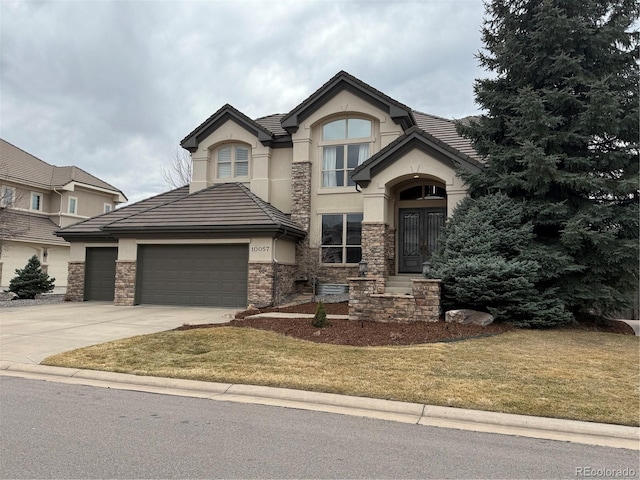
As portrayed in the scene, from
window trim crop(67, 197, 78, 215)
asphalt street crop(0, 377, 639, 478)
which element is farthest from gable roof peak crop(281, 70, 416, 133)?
window trim crop(67, 197, 78, 215)

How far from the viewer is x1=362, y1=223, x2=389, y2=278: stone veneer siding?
15695 millimetres

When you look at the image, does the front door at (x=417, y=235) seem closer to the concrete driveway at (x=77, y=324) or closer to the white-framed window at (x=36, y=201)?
the concrete driveway at (x=77, y=324)

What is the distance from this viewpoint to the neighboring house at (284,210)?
15.9m

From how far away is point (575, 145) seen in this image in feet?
40.8

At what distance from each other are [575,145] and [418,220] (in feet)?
20.4

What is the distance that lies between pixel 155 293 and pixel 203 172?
609cm

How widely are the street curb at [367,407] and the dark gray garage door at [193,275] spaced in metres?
9.28

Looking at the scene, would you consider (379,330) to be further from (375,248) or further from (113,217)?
(113,217)

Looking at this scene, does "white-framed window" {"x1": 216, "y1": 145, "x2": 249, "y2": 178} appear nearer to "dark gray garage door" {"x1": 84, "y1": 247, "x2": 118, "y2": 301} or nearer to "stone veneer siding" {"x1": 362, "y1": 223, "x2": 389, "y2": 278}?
"dark gray garage door" {"x1": 84, "y1": 247, "x2": 118, "y2": 301}

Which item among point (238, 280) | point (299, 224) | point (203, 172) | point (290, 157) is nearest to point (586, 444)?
point (238, 280)

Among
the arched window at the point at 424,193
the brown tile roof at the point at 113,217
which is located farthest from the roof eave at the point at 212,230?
the arched window at the point at 424,193

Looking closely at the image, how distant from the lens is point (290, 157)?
20.0m

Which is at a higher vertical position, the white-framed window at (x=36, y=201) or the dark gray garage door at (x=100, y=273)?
the white-framed window at (x=36, y=201)

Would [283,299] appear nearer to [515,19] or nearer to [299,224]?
[299,224]
